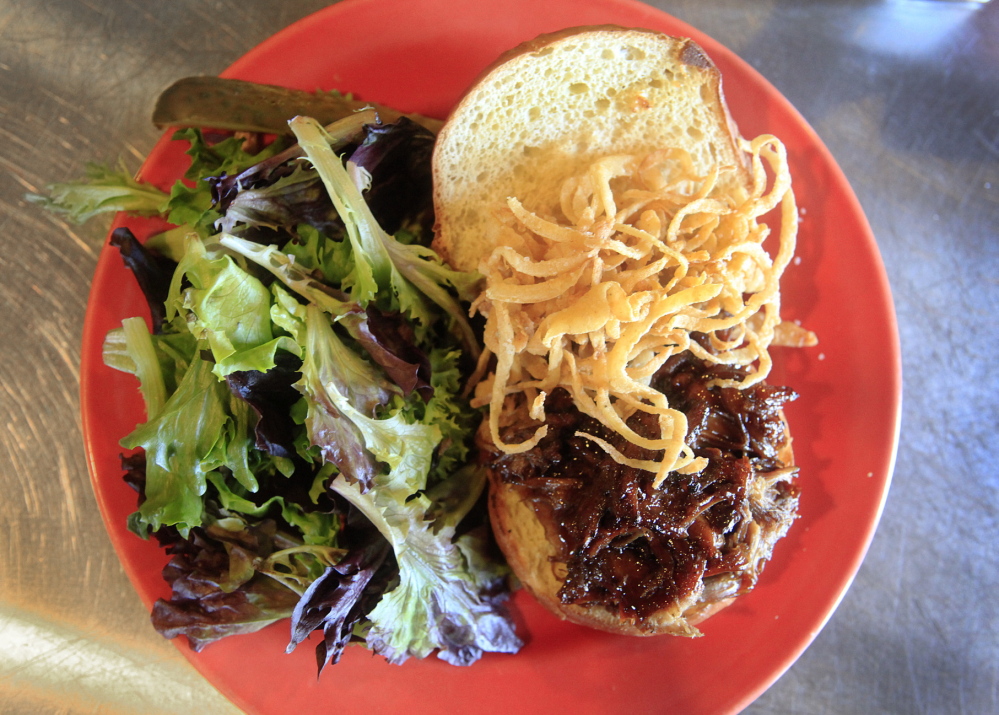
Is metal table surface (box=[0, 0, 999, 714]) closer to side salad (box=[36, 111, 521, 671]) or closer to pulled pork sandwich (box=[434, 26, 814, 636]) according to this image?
side salad (box=[36, 111, 521, 671])

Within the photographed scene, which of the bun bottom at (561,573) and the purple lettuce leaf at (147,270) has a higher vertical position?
the purple lettuce leaf at (147,270)

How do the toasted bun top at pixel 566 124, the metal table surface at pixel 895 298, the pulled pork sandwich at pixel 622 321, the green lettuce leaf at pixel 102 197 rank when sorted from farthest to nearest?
the metal table surface at pixel 895 298
the green lettuce leaf at pixel 102 197
the toasted bun top at pixel 566 124
the pulled pork sandwich at pixel 622 321

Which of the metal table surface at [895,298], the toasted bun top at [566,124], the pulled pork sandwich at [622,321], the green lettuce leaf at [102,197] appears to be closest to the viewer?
the pulled pork sandwich at [622,321]

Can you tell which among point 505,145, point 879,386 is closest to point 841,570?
point 879,386

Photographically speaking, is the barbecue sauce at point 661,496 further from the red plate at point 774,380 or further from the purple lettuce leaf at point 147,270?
the purple lettuce leaf at point 147,270

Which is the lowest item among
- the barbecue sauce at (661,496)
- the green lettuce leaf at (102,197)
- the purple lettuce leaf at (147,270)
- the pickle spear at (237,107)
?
the barbecue sauce at (661,496)

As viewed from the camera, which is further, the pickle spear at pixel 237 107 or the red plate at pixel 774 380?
the red plate at pixel 774 380

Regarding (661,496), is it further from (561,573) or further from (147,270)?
(147,270)

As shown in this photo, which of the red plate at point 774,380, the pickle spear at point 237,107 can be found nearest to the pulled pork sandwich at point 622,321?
the red plate at point 774,380

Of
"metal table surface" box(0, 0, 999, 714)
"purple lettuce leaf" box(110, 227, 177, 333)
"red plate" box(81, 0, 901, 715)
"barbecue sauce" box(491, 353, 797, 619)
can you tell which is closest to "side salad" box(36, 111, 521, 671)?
"purple lettuce leaf" box(110, 227, 177, 333)
